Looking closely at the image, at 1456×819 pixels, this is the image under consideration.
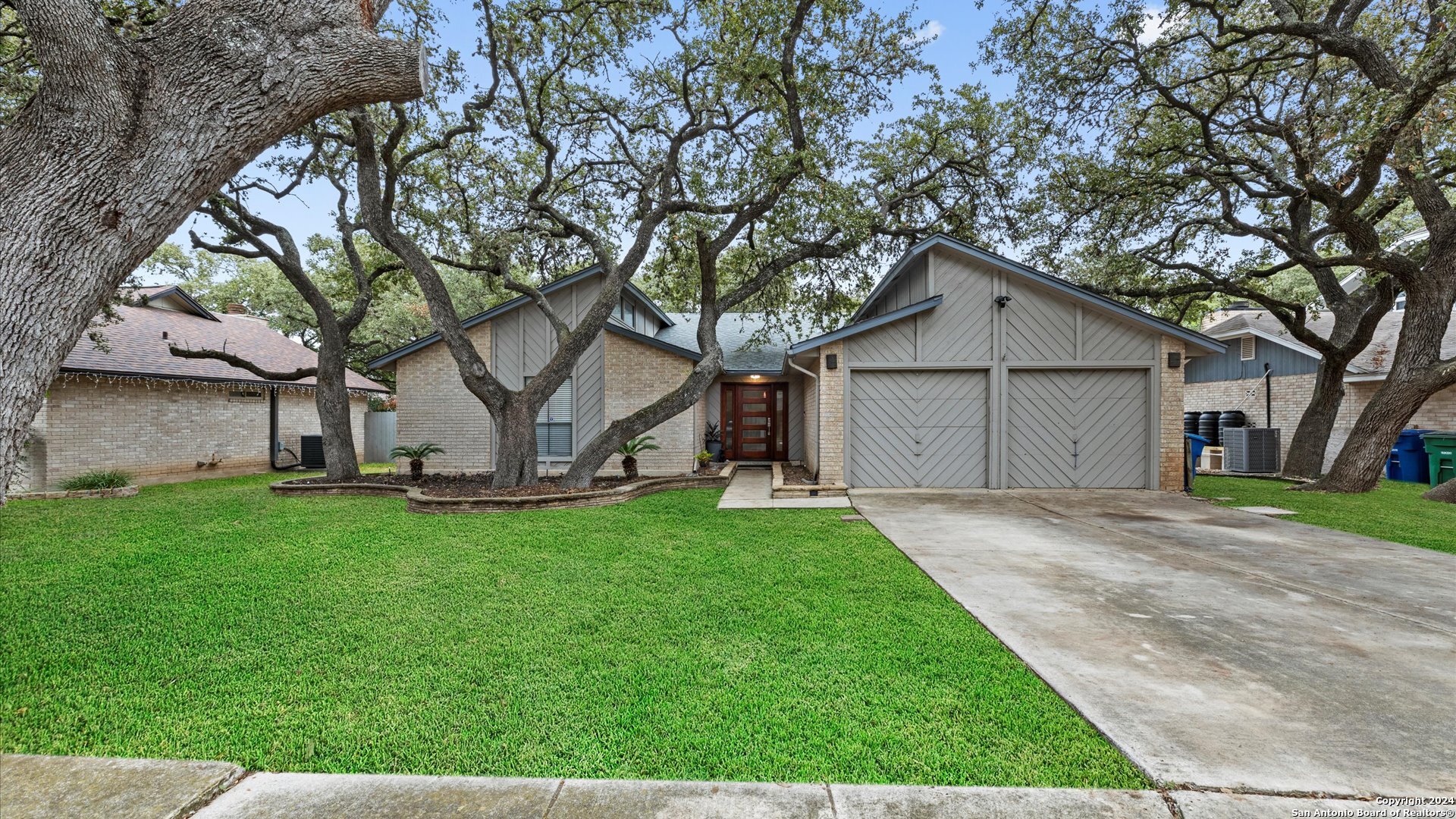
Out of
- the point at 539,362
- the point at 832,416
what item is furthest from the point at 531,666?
the point at 539,362

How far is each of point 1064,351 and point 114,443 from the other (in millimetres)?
18942

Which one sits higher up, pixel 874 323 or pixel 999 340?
pixel 874 323

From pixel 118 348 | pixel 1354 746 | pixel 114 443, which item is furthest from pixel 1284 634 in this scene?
pixel 118 348

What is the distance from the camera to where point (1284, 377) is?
14070 mm

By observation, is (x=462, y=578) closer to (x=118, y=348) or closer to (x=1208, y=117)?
(x=118, y=348)

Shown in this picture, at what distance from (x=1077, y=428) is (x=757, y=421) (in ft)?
24.5

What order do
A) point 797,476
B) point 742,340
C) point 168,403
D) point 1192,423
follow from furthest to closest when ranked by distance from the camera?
point 1192,423 < point 742,340 < point 168,403 < point 797,476

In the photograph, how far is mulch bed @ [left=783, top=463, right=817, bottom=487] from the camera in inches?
400

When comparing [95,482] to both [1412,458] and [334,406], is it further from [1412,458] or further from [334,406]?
[1412,458]

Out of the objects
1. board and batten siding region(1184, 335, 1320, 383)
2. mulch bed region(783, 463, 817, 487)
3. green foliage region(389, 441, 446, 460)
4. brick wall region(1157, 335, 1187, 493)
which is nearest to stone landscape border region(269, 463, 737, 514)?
green foliage region(389, 441, 446, 460)

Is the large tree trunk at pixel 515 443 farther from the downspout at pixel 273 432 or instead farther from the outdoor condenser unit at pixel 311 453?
the downspout at pixel 273 432

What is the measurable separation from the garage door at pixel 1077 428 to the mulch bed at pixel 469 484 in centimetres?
708

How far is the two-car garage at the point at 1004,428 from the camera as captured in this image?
9.89 meters

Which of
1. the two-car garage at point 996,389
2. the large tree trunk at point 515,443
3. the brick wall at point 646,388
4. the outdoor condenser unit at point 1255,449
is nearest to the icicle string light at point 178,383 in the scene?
the large tree trunk at point 515,443
